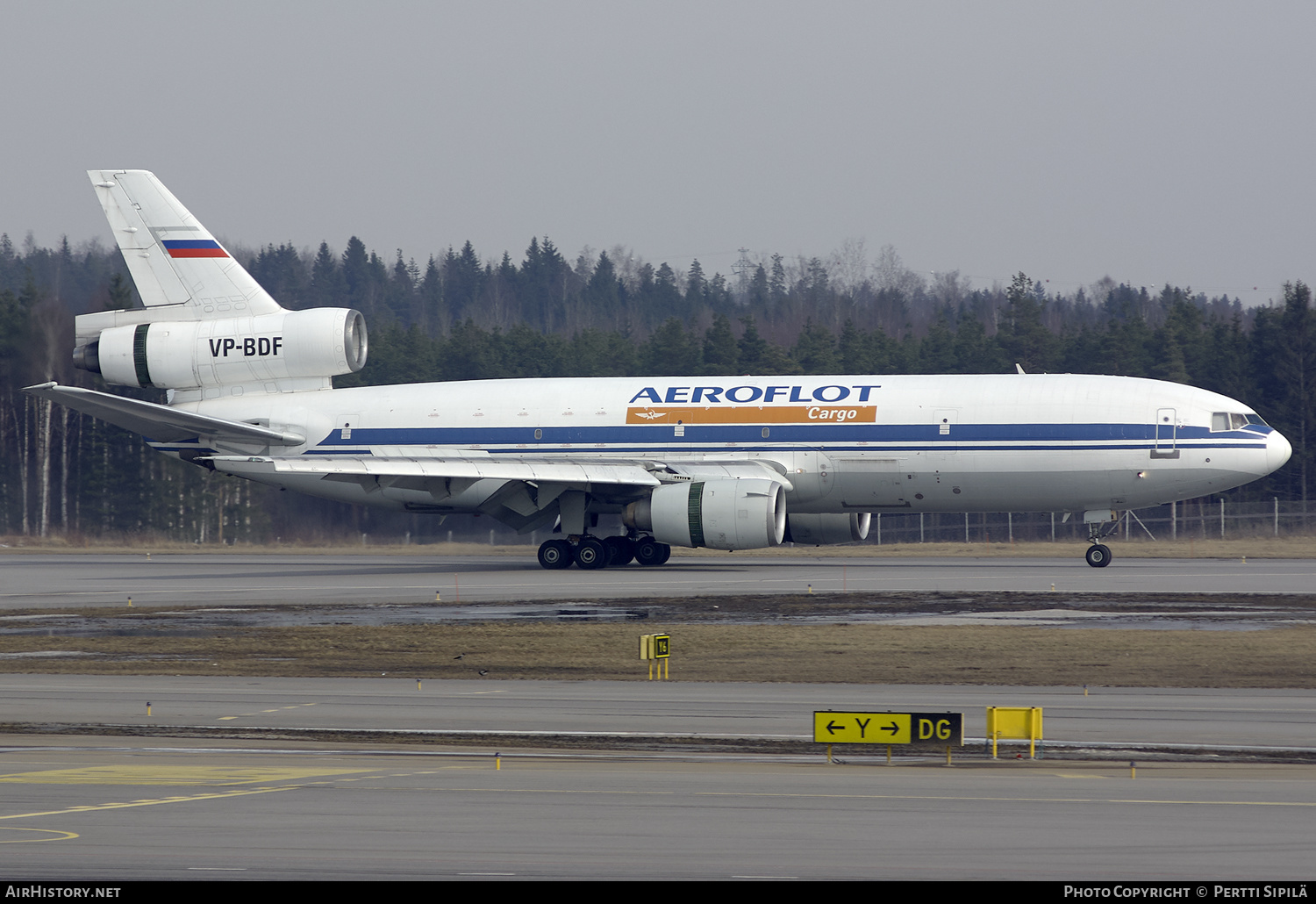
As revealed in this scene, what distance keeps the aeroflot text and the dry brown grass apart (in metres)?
14.4

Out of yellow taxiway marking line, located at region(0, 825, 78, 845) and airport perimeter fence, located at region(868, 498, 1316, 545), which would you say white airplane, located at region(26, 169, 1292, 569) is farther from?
yellow taxiway marking line, located at region(0, 825, 78, 845)

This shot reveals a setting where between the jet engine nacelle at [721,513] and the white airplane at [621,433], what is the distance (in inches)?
2.1

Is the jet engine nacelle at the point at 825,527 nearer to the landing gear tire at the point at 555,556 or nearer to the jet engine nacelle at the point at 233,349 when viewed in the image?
the landing gear tire at the point at 555,556

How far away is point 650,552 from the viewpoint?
1485 inches

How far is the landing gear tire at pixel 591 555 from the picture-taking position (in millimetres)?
36656

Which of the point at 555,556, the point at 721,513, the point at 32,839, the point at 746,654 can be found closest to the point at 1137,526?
the point at 721,513

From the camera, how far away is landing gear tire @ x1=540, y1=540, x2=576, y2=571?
36.8 metres

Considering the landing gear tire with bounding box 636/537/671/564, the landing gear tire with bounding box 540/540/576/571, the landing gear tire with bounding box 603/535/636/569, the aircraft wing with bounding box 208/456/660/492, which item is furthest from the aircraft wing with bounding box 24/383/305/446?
the landing gear tire with bounding box 636/537/671/564

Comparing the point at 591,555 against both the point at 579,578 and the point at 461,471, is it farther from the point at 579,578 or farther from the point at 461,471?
the point at 461,471

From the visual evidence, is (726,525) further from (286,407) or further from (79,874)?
(79,874)

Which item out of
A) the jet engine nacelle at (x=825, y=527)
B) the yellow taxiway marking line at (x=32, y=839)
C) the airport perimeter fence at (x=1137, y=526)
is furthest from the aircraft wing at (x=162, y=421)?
the yellow taxiway marking line at (x=32, y=839)

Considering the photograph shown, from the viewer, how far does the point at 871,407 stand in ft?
117

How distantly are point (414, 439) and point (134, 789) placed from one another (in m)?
27.8
